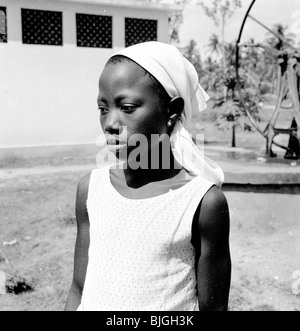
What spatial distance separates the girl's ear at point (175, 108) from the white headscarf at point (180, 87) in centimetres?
A: 1

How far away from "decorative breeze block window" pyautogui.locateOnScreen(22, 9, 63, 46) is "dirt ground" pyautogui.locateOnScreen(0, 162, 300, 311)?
3495 mm

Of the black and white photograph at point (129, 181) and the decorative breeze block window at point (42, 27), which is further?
the decorative breeze block window at point (42, 27)

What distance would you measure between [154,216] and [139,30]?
27.9 ft

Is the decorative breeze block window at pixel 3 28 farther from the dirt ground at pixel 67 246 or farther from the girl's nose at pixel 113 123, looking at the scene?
the girl's nose at pixel 113 123

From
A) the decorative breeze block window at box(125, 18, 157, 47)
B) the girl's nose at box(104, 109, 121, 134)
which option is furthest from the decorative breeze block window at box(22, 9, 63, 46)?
the girl's nose at box(104, 109, 121, 134)

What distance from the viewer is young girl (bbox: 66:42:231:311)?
94 centimetres

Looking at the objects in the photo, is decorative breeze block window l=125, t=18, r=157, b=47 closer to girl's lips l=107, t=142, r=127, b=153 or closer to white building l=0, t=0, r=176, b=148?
white building l=0, t=0, r=176, b=148

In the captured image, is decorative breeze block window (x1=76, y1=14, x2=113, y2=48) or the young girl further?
decorative breeze block window (x1=76, y1=14, x2=113, y2=48)

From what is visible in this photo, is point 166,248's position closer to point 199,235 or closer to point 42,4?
point 199,235

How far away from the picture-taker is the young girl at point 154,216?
0.94 m

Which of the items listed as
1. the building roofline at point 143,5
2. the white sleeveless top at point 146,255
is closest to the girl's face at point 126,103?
the white sleeveless top at point 146,255

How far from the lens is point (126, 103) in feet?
3.07

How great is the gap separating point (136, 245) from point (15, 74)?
7830 mm
